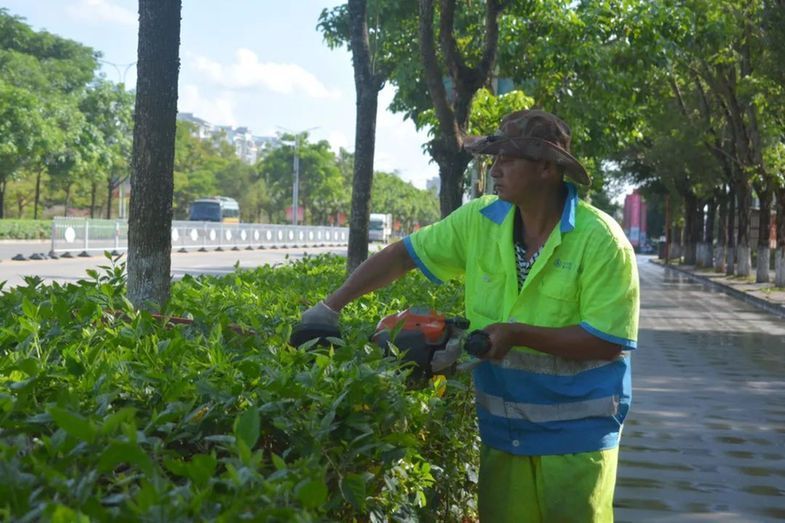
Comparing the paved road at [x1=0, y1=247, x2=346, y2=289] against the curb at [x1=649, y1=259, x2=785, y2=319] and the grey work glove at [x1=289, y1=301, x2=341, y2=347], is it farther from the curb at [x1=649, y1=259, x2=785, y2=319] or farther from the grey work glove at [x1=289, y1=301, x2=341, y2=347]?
the grey work glove at [x1=289, y1=301, x2=341, y2=347]

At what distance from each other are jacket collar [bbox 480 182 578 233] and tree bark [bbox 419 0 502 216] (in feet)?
32.5

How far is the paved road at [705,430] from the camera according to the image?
6949 mm

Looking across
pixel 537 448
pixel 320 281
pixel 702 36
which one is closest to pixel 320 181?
pixel 702 36

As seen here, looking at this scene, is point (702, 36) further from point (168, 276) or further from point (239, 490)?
point (239, 490)

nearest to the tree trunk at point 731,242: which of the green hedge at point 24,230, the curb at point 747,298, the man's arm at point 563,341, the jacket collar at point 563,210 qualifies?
the curb at point 747,298

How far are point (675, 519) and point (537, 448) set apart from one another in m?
3.37

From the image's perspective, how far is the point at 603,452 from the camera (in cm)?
344

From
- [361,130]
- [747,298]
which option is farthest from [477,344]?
[747,298]

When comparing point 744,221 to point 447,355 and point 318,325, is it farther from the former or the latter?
point 447,355

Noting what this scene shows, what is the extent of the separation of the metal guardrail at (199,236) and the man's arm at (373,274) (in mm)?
25107

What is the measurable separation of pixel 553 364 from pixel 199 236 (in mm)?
45996

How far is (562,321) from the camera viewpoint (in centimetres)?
340

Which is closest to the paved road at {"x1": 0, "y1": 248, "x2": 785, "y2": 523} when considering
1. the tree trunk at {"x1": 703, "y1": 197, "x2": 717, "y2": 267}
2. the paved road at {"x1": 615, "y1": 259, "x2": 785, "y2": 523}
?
the paved road at {"x1": 615, "y1": 259, "x2": 785, "y2": 523}

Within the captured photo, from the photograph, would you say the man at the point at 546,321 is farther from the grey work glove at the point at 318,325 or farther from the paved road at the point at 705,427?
the paved road at the point at 705,427
